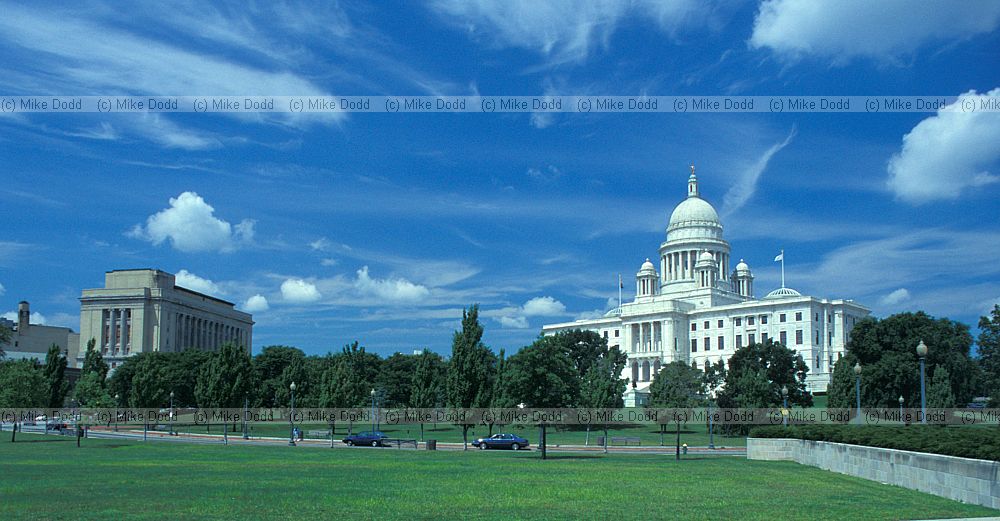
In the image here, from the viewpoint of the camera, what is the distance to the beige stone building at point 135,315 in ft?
484

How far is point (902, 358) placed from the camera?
81.1 meters

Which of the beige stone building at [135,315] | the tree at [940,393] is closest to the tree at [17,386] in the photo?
the tree at [940,393]

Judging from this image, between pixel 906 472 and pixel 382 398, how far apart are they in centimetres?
7979

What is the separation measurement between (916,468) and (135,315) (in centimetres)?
14437

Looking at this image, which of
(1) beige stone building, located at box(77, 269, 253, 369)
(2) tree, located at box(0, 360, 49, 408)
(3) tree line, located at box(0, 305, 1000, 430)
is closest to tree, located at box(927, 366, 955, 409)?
(3) tree line, located at box(0, 305, 1000, 430)

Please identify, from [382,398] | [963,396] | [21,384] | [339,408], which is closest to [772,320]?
[963,396]

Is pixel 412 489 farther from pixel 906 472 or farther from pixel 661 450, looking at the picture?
pixel 661 450

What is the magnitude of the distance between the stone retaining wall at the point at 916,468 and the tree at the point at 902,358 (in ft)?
149

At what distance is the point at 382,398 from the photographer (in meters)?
98.9

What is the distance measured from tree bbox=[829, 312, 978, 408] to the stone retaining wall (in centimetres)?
4549

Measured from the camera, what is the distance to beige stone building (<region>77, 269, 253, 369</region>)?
147m

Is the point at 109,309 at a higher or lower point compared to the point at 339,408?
higher

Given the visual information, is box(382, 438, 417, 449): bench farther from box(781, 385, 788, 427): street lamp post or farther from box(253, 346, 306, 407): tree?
box(253, 346, 306, 407): tree

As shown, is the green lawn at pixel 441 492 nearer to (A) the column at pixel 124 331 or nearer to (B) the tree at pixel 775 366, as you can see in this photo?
(B) the tree at pixel 775 366
